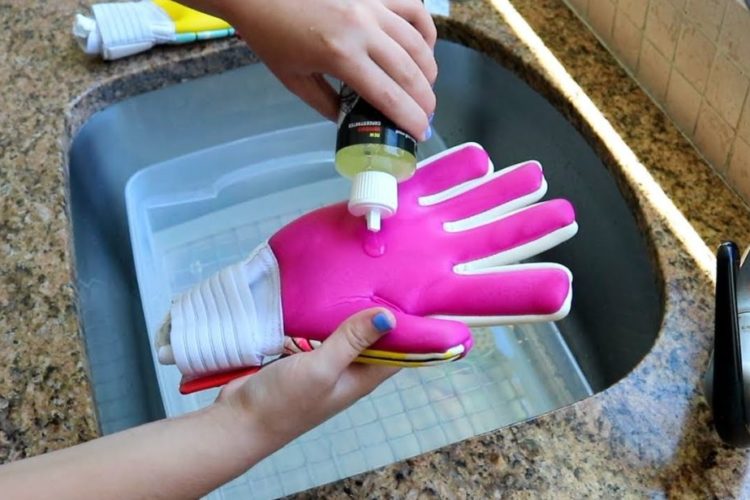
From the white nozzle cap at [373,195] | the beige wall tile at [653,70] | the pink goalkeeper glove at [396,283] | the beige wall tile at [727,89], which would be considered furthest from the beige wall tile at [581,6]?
the white nozzle cap at [373,195]

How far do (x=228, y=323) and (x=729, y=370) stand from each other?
371 millimetres

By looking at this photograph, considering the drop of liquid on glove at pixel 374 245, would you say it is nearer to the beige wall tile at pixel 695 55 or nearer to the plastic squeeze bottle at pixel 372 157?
Result: the plastic squeeze bottle at pixel 372 157

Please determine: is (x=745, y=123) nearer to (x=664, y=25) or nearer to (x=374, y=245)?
(x=664, y=25)

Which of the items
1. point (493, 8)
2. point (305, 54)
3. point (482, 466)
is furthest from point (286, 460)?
point (493, 8)

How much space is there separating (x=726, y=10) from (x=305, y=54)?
37 cm

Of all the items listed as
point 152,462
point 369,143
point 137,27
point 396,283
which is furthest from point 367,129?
point 137,27

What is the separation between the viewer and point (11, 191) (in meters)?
0.75

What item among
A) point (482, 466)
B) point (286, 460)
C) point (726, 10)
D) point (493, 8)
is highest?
point (726, 10)

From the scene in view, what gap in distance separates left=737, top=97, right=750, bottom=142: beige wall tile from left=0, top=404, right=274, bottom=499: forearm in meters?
0.49

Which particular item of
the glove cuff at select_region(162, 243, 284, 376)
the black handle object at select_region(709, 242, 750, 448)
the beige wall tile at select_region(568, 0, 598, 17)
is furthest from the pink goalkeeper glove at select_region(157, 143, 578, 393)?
the beige wall tile at select_region(568, 0, 598, 17)

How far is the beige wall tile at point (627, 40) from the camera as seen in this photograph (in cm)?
82

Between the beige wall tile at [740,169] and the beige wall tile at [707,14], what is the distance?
10 centimetres

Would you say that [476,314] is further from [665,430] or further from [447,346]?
[665,430]

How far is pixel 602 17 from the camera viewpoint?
2.86 feet
